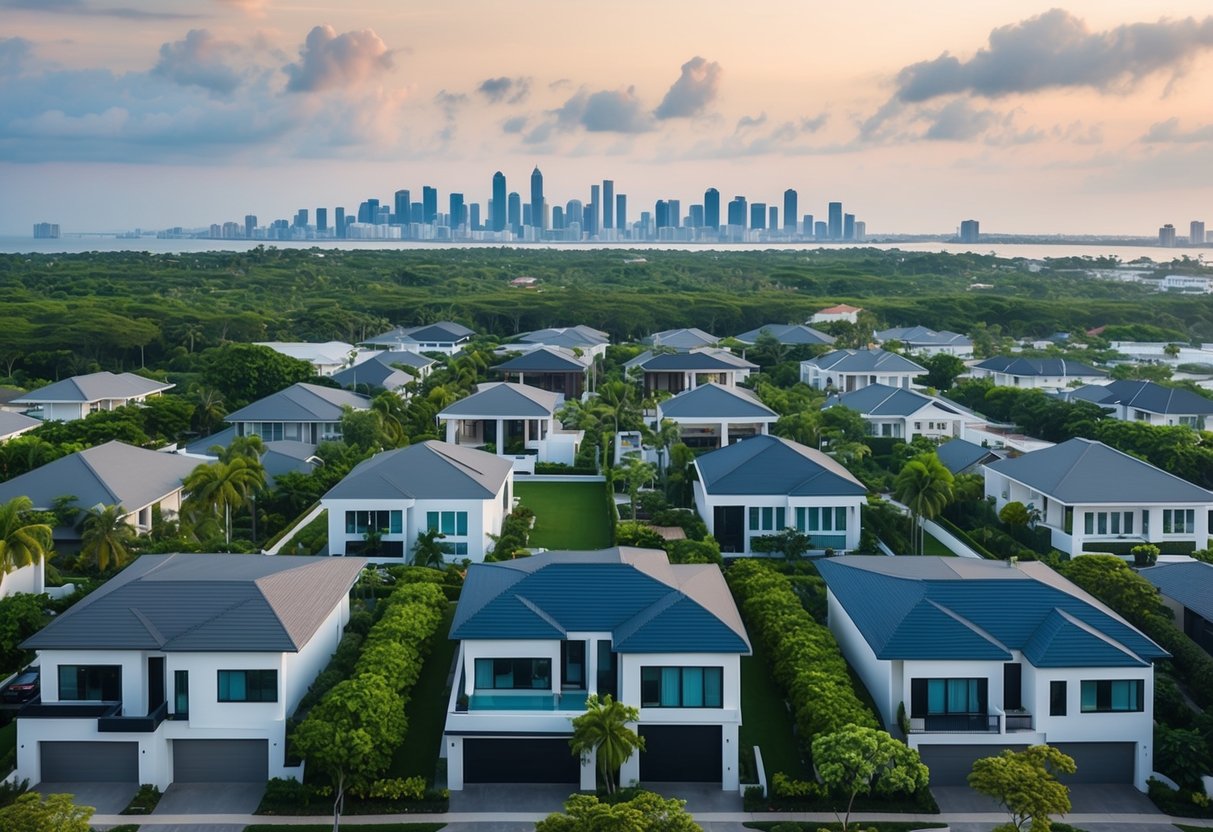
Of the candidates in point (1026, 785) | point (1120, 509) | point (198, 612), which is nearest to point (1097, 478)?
point (1120, 509)

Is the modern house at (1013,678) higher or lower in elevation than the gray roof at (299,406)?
lower

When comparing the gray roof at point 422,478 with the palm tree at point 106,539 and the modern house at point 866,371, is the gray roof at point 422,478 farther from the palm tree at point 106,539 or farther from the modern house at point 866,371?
the modern house at point 866,371

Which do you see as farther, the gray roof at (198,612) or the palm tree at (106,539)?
the palm tree at (106,539)

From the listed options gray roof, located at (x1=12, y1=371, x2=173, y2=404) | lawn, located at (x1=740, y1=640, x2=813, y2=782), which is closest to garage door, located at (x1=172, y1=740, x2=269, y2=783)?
lawn, located at (x1=740, y1=640, x2=813, y2=782)

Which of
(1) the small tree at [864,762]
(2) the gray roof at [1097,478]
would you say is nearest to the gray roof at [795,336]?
(2) the gray roof at [1097,478]

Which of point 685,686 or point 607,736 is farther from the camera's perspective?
point 685,686

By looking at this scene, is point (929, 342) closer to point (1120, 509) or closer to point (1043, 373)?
point (1043, 373)

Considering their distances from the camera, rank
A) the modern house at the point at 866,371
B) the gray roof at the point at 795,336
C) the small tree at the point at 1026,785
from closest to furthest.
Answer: the small tree at the point at 1026,785 → the modern house at the point at 866,371 → the gray roof at the point at 795,336
